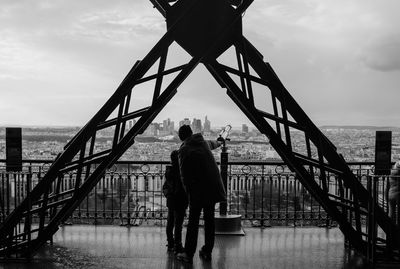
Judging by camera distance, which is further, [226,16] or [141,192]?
[141,192]

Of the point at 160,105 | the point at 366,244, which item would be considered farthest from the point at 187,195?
the point at 366,244

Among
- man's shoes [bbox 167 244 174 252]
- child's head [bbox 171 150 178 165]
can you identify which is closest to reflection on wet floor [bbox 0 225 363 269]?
man's shoes [bbox 167 244 174 252]

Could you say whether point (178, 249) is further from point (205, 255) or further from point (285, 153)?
point (285, 153)

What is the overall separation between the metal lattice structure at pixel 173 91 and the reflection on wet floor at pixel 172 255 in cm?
55

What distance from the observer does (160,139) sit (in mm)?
10648

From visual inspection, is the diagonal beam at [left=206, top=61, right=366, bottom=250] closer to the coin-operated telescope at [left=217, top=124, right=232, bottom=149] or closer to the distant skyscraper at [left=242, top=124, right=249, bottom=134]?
the coin-operated telescope at [left=217, top=124, right=232, bottom=149]

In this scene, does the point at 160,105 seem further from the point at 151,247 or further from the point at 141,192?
the point at 141,192

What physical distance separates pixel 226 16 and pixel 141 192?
4943 mm

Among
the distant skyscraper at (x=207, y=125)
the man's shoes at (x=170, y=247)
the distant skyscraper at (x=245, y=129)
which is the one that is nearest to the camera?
the man's shoes at (x=170, y=247)

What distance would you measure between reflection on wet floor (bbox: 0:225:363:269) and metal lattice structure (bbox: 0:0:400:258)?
1.81 ft

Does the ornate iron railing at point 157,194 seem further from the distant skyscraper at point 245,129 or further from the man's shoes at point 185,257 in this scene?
the man's shoes at point 185,257

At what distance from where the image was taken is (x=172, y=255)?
764 centimetres

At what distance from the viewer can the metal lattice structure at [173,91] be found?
7.22 meters

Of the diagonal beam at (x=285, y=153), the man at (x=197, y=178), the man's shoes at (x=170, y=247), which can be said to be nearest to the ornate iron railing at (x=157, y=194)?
the man's shoes at (x=170, y=247)
